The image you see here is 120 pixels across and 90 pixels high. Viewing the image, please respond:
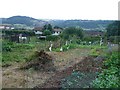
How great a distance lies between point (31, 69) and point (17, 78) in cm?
164

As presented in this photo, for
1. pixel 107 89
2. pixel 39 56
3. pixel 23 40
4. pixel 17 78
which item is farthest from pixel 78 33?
pixel 107 89

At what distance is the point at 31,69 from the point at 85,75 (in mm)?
2692

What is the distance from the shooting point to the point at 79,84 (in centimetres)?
710

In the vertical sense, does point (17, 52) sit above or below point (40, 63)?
below

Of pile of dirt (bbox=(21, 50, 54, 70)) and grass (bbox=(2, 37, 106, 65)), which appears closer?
pile of dirt (bbox=(21, 50, 54, 70))

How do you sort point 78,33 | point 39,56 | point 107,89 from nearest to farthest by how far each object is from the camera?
point 107,89 < point 39,56 < point 78,33

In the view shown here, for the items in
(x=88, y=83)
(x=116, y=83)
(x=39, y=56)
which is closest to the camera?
(x=116, y=83)

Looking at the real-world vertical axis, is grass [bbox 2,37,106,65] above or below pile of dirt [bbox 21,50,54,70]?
below

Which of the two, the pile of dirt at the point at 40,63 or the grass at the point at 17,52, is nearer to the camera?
the pile of dirt at the point at 40,63

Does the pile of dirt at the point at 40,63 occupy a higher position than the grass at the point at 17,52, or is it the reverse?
the pile of dirt at the point at 40,63

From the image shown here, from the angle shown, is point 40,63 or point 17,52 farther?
point 17,52

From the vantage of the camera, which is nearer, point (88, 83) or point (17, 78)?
point (88, 83)

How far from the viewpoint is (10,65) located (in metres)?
11.8

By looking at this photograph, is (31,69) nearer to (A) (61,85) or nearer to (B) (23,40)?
(A) (61,85)
